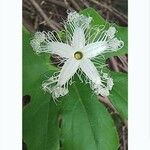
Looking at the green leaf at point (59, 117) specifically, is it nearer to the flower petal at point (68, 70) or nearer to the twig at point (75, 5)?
the flower petal at point (68, 70)

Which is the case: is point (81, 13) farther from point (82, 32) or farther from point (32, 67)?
point (32, 67)

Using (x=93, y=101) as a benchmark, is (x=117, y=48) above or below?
above

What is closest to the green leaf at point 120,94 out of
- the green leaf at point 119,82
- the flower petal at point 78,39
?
the green leaf at point 119,82

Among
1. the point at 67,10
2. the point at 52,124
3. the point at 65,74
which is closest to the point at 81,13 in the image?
the point at 67,10

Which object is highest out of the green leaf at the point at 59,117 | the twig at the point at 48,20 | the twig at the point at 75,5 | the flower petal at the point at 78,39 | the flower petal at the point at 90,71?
the twig at the point at 75,5

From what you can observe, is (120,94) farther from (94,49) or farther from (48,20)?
(48,20)
